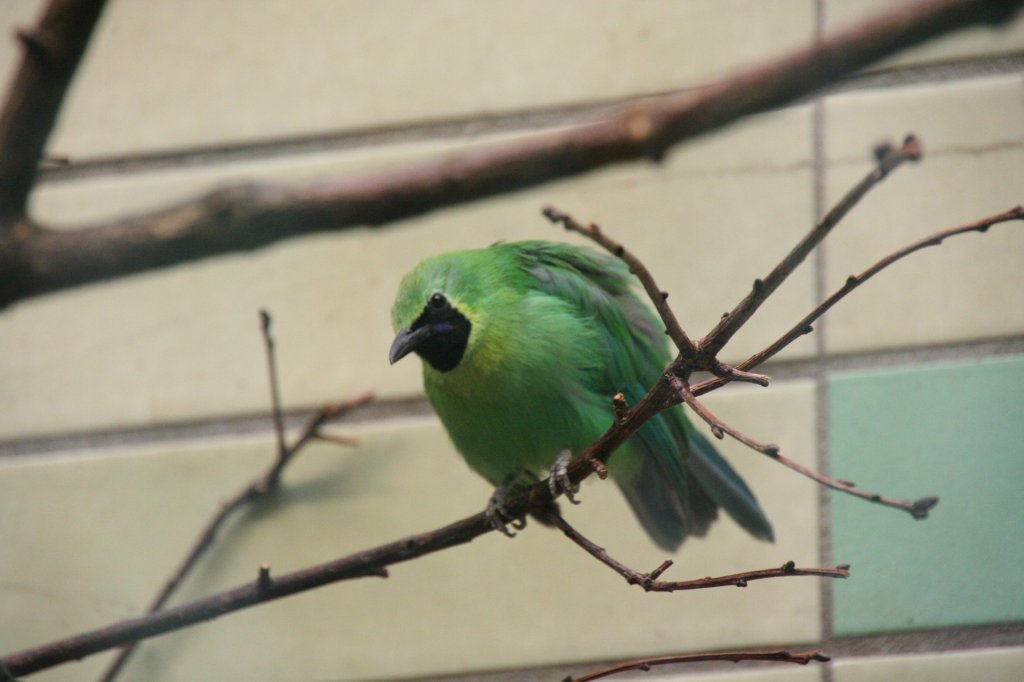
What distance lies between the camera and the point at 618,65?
8.44 ft

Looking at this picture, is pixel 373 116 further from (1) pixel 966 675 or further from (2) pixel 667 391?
(1) pixel 966 675

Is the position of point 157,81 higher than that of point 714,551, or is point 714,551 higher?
point 714,551

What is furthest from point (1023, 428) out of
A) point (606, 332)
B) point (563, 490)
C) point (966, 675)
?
point (563, 490)

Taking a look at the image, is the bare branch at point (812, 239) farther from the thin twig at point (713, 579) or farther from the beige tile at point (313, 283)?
the beige tile at point (313, 283)

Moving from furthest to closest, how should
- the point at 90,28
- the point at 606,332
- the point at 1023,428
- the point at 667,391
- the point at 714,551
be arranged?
the point at 714,551, the point at 1023,428, the point at 606,332, the point at 90,28, the point at 667,391

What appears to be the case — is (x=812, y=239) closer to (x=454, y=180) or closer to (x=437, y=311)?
(x=454, y=180)

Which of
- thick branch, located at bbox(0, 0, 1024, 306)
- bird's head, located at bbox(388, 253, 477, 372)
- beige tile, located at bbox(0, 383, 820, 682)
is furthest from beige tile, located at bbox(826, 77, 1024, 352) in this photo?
thick branch, located at bbox(0, 0, 1024, 306)

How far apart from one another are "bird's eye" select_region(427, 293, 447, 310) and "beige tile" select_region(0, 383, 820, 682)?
2.13ft

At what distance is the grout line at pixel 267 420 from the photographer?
238 centimetres

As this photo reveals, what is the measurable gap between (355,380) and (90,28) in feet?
4.48

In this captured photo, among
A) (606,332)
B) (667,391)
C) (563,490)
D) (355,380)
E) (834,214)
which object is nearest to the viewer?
(834,214)

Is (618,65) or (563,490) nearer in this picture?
(563,490)

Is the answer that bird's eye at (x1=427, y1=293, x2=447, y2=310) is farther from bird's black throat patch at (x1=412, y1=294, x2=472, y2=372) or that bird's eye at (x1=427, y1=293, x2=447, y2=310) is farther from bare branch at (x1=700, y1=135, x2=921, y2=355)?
bare branch at (x1=700, y1=135, x2=921, y2=355)

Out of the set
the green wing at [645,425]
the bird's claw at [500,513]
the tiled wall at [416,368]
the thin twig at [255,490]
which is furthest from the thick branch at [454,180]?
the tiled wall at [416,368]
